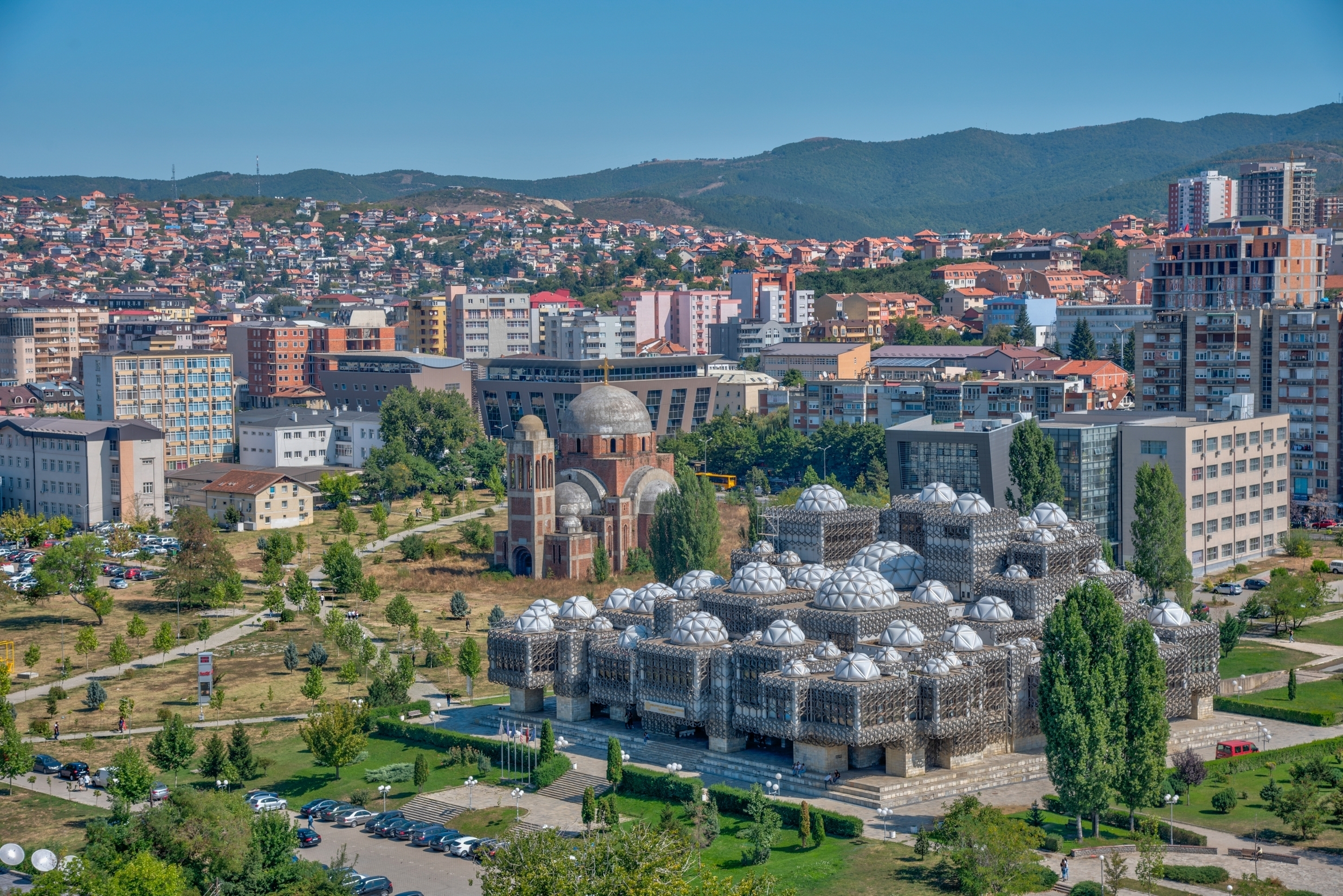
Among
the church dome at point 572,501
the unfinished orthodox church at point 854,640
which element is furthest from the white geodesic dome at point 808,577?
the church dome at point 572,501

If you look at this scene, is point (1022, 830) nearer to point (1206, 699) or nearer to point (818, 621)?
point (818, 621)

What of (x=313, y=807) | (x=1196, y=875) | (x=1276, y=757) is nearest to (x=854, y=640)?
(x=1276, y=757)

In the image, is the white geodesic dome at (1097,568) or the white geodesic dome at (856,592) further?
the white geodesic dome at (1097,568)

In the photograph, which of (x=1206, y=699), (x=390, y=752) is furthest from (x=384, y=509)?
(x=1206, y=699)

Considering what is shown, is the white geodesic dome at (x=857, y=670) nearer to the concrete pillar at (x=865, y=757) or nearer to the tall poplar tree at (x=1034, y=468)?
the concrete pillar at (x=865, y=757)

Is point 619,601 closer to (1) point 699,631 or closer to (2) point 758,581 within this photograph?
(2) point 758,581
